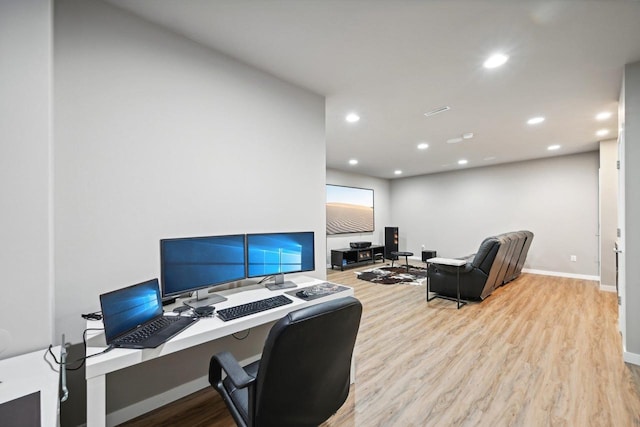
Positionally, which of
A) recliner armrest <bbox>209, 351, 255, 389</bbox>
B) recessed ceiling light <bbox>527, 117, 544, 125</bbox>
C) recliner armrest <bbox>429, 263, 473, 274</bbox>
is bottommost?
recliner armrest <bbox>429, 263, 473, 274</bbox>

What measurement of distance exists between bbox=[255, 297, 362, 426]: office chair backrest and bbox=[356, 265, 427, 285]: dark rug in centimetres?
437

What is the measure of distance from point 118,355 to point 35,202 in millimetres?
825

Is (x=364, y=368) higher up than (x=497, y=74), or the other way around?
(x=497, y=74)

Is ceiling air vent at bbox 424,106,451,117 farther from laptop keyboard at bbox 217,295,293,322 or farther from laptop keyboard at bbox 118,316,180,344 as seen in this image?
laptop keyboard at bbox 118,316,180,344

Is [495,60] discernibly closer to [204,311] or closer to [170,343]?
[204,311]

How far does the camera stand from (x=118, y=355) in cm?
116

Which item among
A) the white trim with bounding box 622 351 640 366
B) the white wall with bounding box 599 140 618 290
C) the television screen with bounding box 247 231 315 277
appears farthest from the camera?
the white wall with bounding box 599 140 618 290

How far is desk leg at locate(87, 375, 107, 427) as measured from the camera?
1.08 metres

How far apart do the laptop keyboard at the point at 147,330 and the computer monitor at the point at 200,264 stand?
0.18 metres

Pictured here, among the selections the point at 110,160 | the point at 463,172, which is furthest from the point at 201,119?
the point at 463,172

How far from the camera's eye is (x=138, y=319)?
1428 mm

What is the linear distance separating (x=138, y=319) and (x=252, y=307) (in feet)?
2.00

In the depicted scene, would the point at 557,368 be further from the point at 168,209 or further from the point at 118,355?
the point at 168,209

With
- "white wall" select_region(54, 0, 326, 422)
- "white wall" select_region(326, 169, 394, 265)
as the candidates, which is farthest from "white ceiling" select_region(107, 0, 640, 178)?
"white wall" select_region(326, 169, 394, 265)
